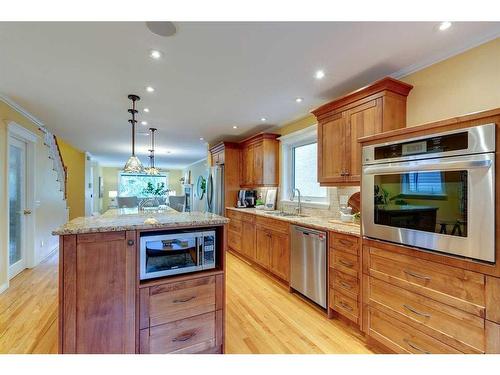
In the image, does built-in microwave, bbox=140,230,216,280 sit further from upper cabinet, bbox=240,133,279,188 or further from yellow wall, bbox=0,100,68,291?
yellow wall, bbox=0,100,68,291

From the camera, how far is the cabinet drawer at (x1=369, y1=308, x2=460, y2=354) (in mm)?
1521

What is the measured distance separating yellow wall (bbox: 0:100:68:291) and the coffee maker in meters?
3.56

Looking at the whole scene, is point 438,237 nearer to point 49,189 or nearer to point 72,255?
point 72,255

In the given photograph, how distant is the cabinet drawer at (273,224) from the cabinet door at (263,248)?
11 cm

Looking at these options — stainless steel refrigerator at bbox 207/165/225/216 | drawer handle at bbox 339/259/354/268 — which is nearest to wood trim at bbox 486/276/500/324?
drawer handle at bbox 339/259/354/268

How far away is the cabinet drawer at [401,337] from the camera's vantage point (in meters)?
1.52

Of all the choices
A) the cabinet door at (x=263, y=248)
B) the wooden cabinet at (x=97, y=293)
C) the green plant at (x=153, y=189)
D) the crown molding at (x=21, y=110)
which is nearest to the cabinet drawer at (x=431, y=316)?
the cabinet door at (x=263, y=248)

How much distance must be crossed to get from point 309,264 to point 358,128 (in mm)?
1569

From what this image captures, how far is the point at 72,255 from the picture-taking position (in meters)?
1.53

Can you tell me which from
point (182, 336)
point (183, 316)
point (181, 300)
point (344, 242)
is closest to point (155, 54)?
point (181, 300)

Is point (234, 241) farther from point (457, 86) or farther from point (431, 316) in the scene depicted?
point (457, 86)

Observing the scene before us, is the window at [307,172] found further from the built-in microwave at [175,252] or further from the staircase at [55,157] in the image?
the staircase at [55,157]

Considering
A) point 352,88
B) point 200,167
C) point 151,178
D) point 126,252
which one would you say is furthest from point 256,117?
point 151,178

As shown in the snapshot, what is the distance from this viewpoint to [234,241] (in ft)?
15.3
